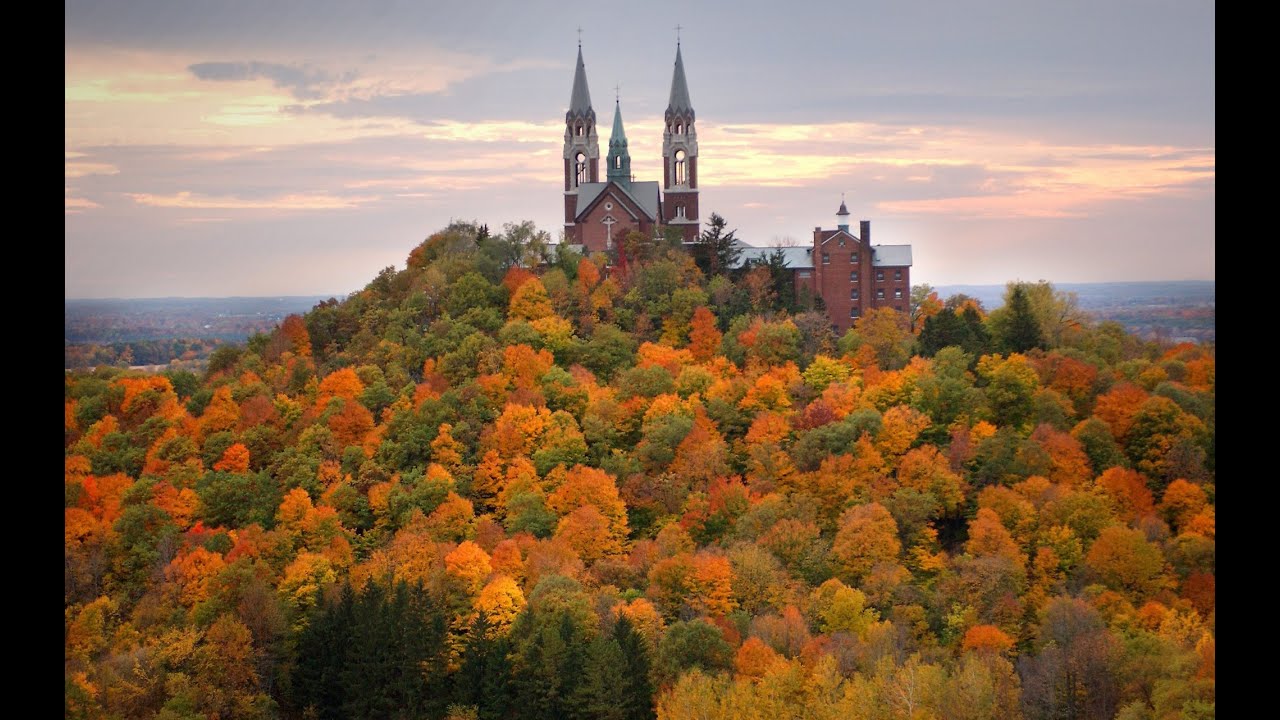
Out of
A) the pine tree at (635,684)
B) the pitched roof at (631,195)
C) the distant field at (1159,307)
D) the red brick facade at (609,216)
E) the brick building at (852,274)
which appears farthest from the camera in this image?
the pitched roof at (631,195)

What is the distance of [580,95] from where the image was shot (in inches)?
1850

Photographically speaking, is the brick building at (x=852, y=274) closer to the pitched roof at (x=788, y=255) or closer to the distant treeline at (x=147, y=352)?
the pitched roof at (x=788, y=255)

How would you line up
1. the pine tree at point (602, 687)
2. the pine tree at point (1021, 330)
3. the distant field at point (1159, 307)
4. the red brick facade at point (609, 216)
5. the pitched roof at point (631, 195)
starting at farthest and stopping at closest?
the pitched roof at point (631, 195) < the red brick facade at point (609, 216) < the pine tree at point (1021, 330) < the pine tree at point (602, 687) < the distant field at point (1159, 307)

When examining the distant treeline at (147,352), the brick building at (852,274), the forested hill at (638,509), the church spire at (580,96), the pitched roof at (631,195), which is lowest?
the forested hill at (638,509)

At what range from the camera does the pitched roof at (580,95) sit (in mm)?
47000

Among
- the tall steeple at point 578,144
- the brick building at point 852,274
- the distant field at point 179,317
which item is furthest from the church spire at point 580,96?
the distant field at point 179,317

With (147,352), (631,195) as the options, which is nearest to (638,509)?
(147,352)

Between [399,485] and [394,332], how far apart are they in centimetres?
862

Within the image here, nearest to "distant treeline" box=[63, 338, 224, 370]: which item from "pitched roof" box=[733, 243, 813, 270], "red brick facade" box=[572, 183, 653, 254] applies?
"red brick facade" box=[572, 183, 653, 254]

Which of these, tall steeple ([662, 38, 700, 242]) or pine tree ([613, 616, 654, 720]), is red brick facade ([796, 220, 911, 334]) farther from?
pine tree ([613, 616, 654, 720])

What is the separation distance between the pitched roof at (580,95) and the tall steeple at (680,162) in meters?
2.99

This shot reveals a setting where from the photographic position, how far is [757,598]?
28078 mm
